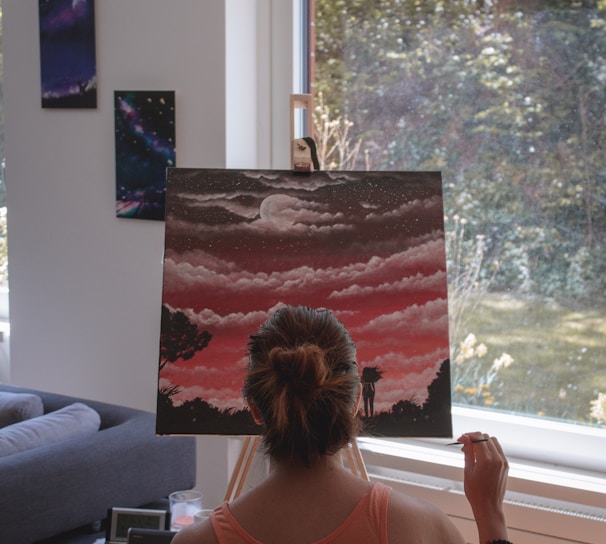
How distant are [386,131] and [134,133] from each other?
0.91m

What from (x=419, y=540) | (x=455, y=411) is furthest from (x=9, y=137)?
(x=419, y=540)

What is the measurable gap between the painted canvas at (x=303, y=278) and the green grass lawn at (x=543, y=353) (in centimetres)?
70

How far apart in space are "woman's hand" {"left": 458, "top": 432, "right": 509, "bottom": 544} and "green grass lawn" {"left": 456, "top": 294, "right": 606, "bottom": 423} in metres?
1.15

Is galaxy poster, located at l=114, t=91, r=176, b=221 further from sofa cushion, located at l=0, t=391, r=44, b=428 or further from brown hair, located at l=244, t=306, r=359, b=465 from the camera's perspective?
brown hair, located at l=244, t=306, r=359, b=465

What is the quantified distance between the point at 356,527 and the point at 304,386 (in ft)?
0.72

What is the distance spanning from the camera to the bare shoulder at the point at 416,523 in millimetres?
1269

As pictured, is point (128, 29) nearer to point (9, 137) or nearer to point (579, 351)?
point (9, 137)

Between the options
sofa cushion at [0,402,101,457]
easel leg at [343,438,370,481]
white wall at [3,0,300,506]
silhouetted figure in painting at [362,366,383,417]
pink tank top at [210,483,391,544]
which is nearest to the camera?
pink tank top at [210,483,391,544]

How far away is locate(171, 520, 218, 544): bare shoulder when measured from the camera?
4.20 ft

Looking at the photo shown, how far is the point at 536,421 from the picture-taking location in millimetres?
2711

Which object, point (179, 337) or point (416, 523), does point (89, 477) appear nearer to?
point (179, 337)

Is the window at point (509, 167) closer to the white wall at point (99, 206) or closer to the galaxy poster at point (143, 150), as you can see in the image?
the white wall at point (99, 206)

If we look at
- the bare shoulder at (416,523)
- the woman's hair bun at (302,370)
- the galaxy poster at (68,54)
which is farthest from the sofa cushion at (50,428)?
the bare shoulder at (416,523)

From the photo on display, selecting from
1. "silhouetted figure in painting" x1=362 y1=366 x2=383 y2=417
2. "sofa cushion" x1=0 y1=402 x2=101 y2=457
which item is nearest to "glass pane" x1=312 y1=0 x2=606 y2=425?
"silhouetted figure in painting" x1=362 y1=366 x2=383 y2=417
